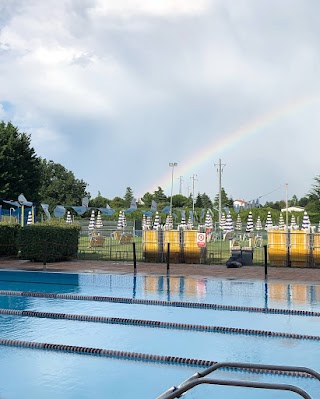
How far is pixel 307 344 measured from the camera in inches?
340

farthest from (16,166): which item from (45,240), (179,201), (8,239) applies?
(179,201)

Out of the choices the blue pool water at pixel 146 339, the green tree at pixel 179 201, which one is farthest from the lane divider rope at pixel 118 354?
the green tree at pixel 179 201

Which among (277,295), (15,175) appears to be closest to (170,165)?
(15,175)

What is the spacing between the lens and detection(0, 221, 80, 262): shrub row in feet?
70.4

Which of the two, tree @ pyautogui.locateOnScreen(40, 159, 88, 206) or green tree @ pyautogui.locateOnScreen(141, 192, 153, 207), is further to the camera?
green tree @ pyautogui.locateOnScreen(141, 192, 153, 207)

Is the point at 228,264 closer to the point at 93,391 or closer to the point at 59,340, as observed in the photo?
the point at 59,340

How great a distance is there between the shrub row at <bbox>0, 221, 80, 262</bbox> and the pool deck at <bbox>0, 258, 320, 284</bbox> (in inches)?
18.6

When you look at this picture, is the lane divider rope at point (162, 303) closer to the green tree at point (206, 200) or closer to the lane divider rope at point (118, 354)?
the lane divider rope at point (118, 354)

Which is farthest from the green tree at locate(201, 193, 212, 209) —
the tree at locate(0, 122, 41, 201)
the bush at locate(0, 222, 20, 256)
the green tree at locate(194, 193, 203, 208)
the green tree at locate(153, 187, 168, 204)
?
the bush at locate(0, 222, 20, 256)

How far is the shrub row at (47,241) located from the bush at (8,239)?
1.07 m

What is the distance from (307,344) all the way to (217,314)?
117 inches

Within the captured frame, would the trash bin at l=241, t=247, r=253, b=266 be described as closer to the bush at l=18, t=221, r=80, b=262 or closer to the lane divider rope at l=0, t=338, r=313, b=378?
the bush at l=18, t=221, r=80, b=262

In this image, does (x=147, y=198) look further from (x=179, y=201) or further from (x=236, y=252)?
(x=236, y=252)

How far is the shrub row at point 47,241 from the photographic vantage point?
21.5 meters
